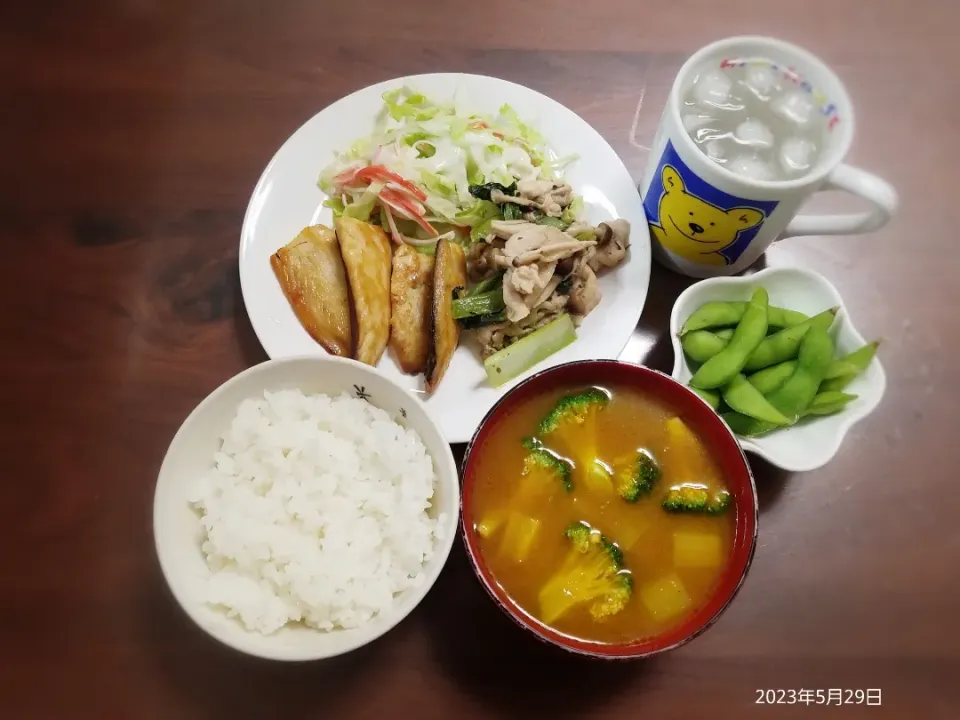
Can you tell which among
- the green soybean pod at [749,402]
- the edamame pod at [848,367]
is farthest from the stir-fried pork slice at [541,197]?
the edamame pod at [848,367]

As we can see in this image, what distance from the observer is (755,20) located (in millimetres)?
2572

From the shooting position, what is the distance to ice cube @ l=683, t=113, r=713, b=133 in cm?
188

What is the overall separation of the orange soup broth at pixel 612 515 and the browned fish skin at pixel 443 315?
0.97 ft

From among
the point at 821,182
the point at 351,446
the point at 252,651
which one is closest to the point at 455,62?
the point at 821,182

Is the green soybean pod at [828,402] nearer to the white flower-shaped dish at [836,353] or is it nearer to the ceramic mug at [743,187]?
the white flower-shaped dish at [836,353]

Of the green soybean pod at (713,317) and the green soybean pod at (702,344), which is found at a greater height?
the green soybean pod at (713,317)

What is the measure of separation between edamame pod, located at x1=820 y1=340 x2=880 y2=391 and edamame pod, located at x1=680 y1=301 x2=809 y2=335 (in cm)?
15

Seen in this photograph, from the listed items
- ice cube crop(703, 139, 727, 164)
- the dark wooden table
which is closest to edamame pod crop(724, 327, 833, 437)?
the dark wooden table

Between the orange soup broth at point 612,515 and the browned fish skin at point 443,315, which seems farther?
the browned fish skin at point 443,315

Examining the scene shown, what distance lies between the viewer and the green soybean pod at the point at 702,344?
184 centimetres

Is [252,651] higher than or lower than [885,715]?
higher

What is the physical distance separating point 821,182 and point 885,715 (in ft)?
4.28

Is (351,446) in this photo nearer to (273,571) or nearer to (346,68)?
(273,571)

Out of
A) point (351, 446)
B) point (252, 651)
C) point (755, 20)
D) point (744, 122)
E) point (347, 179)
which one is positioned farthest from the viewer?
point (755, 20)
